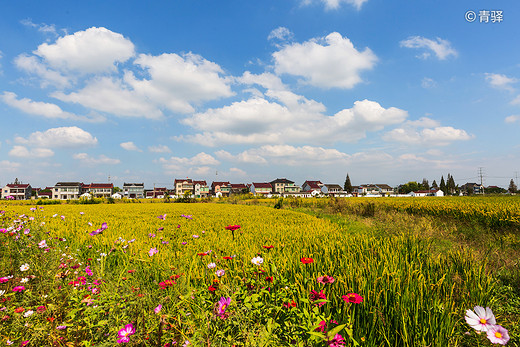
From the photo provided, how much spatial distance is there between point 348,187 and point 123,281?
4185 inches

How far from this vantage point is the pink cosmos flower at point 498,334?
1157 mm

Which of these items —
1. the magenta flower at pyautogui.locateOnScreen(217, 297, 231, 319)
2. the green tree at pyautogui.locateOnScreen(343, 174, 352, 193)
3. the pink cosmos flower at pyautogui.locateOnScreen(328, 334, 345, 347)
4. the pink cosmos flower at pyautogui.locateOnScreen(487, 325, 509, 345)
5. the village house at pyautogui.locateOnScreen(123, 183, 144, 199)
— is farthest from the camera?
the green tree at pyautogui.locateOnScreen(343, 174, 352, 193)

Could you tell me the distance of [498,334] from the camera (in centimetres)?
122

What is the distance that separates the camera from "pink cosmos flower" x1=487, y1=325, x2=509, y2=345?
116 cm

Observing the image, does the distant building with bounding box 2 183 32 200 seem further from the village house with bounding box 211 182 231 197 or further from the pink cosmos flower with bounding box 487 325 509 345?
the pink cosmos flower with bounding box 487 325 509 345

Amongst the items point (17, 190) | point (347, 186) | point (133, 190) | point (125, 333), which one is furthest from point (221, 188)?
point (125, 333)

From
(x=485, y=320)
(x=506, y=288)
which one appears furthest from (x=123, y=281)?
(x=506, y=288)

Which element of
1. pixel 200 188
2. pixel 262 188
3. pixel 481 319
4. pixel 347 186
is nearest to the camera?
pixel 481 319

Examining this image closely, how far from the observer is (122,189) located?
10450 cm

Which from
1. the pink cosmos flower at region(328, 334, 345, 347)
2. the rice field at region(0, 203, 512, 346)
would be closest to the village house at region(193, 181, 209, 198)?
the rice field at region(0, 203, 512, 346)

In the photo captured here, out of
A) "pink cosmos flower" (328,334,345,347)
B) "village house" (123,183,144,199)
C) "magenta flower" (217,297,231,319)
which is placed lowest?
"village house" (123,183,144,199)

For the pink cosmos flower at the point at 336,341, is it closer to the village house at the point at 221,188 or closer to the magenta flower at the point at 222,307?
the magenta flower at the point at 222,307

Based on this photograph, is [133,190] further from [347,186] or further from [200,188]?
[347,186]

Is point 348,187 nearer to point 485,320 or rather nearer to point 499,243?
point 499,243
